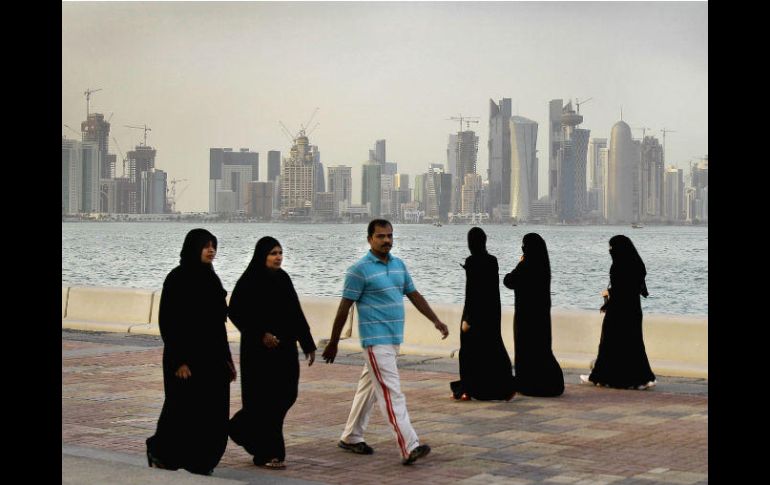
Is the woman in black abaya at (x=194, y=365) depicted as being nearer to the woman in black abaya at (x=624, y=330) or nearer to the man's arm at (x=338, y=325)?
the man's arm at (x=338, y=325)

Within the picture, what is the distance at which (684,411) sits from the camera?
10.1 meters

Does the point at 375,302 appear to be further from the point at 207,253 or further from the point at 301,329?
the point at 207,253

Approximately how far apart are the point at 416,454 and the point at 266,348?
121cm

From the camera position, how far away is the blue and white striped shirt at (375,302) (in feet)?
24.5

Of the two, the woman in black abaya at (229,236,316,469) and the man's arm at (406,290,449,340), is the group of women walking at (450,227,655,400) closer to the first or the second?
the man's arm at (406,290,449,340)

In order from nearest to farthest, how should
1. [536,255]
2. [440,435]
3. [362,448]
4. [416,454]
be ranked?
1. [416,454]
2. [362,448]
3. [440,435]
4. [536,255]

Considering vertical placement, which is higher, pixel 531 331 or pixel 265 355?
pixel 265 355

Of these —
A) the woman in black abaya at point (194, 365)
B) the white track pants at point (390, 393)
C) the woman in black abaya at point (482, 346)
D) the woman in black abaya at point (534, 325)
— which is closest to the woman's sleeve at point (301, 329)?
the white track pants at point (390, 393)

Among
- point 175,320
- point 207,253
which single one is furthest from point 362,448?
point 207,253

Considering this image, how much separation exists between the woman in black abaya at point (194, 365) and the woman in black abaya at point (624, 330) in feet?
18.3

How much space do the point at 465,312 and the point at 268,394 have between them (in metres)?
3.55

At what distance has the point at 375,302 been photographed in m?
7.51
